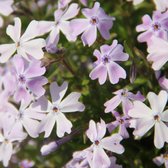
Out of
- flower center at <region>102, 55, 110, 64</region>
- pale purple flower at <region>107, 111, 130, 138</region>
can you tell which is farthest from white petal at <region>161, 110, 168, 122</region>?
flower center at <region>102, 55, 110, 64</region>

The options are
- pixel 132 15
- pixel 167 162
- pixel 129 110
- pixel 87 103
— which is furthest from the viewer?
pixel 132 15

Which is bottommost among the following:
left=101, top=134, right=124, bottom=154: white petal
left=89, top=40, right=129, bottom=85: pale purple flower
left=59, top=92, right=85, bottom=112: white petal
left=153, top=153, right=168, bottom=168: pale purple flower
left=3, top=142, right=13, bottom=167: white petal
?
left=153, top=153, right=168, bottom=168: pale purple flower

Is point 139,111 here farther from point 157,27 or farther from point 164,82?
point 157,27

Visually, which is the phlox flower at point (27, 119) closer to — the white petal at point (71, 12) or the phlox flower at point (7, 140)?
the phlox flower at point (7, 140)

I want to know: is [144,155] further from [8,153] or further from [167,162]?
[8,153]

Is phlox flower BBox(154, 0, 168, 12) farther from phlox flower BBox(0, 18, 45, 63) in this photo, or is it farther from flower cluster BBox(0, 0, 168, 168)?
phlox flower BBox(0, 18, 45, 63)

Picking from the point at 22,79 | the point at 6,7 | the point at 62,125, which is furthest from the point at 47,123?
the point at 6,7

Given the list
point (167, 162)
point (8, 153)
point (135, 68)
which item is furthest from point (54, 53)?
point (167, 162)
